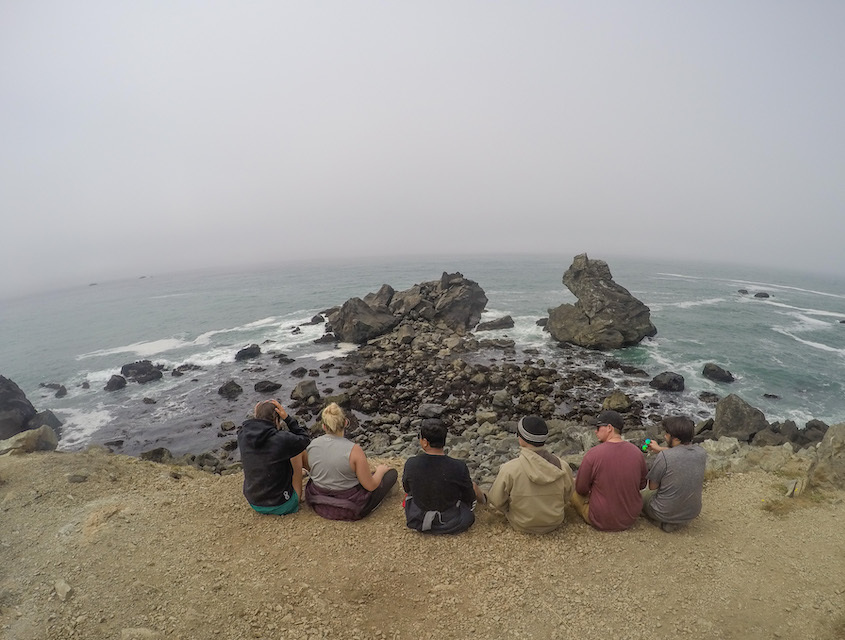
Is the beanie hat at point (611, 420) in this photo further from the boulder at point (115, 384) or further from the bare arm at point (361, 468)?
the boulder at point (115, 384)

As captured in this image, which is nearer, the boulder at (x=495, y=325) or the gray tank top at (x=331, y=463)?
the gray tank top at (x=331, y=463)

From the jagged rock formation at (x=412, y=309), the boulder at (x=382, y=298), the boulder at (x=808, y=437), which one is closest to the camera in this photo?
the boulder at (x=808, y=437)

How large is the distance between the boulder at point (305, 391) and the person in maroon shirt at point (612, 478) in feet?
64.3

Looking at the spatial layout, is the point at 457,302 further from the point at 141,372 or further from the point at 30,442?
the point at 30,442

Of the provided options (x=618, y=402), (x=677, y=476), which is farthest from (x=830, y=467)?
(x=618, y=402)

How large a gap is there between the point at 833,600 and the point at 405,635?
502cm

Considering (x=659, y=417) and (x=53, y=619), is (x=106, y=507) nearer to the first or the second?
(x=53, y=619)

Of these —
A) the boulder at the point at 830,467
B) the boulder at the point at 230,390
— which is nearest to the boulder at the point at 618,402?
the boulder at the point at 830,467

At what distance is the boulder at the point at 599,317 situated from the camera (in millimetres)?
31391

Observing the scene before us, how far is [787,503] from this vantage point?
20.8ft

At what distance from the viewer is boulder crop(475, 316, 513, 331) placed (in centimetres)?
3740

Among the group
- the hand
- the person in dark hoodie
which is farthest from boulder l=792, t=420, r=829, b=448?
the hand

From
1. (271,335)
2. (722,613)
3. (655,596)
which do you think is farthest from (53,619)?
(271,335)

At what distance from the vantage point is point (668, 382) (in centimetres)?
2330
